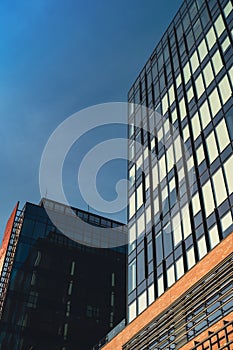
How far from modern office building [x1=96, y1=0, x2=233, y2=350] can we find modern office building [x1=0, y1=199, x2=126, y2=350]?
30.9 m

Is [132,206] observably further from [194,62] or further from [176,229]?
[194,62]

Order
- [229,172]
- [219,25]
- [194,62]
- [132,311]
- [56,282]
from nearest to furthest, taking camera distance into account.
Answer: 1. [229,172]
2. [132,311]
3. [219,25]
4. [194,62]
5. [56,282]

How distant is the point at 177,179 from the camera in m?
32.6

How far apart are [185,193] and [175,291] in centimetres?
689

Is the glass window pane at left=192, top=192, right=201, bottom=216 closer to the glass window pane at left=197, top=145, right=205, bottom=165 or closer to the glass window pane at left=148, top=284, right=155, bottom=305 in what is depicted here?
the glass window pane at left=197, top=145, right=205, bottom=165

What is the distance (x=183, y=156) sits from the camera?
32719mm

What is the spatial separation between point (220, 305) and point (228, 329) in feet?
5.88

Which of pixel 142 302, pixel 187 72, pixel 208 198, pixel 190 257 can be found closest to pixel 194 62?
pixel 187 72

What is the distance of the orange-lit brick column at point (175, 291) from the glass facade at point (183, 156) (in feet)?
3.20

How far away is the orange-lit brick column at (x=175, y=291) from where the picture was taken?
23750 millimetres

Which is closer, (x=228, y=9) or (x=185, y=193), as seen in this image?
(x=185, y=193)

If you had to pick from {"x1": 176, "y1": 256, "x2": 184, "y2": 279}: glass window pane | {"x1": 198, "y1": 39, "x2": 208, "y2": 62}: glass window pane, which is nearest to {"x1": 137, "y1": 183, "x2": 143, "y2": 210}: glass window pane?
{"x1": 176, "y1": 256, "x2": 184, "y2": 279}: glass window pane

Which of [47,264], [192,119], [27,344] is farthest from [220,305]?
[47,264]

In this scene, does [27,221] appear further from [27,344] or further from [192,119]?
[192,119]
